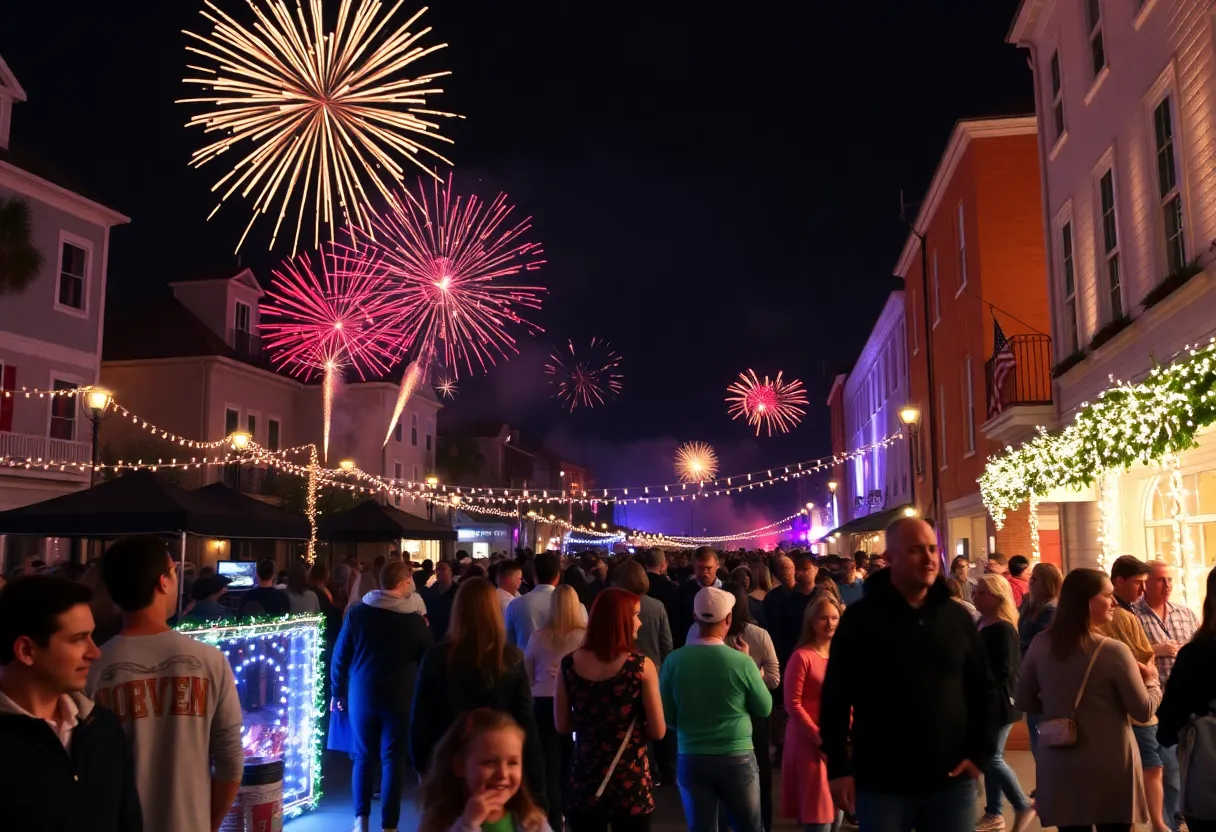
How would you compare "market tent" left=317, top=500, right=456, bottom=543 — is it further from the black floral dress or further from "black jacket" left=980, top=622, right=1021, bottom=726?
the black floral dress

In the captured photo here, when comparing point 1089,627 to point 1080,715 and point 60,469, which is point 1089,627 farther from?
point 60,469

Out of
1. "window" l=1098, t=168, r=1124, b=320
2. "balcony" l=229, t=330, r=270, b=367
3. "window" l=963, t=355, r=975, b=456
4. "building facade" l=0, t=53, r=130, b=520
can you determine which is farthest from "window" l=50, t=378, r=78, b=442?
"window" l=1098, t=168, r=1124, b=320

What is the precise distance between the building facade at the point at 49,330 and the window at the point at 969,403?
20.9 m

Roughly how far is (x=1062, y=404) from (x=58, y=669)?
17540 millimetres

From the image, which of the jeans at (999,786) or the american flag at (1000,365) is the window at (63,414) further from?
the jeans at (999,786)

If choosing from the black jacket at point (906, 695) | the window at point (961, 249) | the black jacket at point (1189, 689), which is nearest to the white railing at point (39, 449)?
the window at point (961, 249)

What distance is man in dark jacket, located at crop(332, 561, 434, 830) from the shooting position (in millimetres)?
8469

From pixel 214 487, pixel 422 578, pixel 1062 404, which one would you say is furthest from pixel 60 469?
pixel 1062 404

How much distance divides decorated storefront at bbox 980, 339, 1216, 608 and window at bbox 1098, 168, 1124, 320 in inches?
81.5

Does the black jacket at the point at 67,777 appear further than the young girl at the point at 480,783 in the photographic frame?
→ No

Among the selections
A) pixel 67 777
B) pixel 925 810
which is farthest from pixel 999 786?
pixel 67 777

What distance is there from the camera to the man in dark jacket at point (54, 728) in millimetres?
3273

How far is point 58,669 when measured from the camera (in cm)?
349

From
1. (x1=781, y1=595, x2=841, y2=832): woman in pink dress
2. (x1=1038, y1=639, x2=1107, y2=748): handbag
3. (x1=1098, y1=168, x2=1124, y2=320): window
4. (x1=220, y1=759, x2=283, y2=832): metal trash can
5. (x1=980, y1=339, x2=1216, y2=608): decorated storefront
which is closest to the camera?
(x1=1038, y1=639, x2=1107, y2=748): handbag
